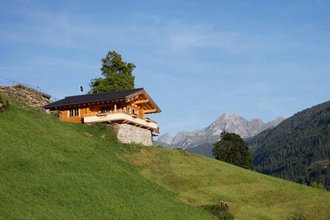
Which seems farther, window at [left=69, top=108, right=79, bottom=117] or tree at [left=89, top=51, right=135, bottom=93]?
tree at [left=89, top=51, right=135, bottom=93]

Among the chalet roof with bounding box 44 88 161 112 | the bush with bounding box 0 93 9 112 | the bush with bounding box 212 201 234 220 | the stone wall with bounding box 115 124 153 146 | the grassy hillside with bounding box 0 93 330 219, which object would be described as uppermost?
the chalet roof with bounding box 44 88 161 112

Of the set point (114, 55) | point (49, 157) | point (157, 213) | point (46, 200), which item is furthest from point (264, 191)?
point (114, 55)

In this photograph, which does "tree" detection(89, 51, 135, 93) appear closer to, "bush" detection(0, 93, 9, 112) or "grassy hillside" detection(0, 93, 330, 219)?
"grassy hillside" detection(0, 93, 330, 219)

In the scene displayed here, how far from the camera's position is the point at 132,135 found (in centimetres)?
6981

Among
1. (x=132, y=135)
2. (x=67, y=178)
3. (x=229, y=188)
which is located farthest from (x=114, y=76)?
(x=67, y=178)

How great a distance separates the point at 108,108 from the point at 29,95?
16704 mm

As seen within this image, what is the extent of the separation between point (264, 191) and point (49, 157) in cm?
2953

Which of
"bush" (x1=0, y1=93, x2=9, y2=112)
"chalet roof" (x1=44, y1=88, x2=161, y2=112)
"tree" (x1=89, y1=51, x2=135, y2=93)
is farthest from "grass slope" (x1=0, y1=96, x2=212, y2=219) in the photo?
"tree" (x1=89, y1=51, x2=135, y2=93)

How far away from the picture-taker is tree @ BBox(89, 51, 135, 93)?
101 m

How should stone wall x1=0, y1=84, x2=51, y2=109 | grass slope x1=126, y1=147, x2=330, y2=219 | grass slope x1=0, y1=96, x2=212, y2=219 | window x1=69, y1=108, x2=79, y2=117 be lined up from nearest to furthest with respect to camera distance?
grass slope x1=0, y1=96, x2=212, y2=219 → grass slope x1=126, y1=147, x2=330, y2=219 → window x1=69, y1=108, x2=79, y2=117 → stone wall x1=0, y1=84, x2=51, y2=109

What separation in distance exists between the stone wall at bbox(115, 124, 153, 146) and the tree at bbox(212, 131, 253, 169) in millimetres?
37135

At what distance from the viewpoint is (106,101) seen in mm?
71000

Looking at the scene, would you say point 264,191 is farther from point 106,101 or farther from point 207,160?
point 106,101

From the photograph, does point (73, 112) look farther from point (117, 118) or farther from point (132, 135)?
point (132, 135)
